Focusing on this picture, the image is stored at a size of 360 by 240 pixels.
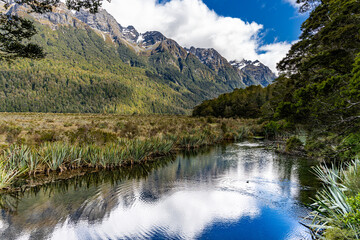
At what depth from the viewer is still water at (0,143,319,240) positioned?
5012 millimetres

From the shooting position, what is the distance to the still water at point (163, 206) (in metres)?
5.01

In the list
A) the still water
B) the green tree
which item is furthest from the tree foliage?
the still water

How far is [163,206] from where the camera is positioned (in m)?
6.65

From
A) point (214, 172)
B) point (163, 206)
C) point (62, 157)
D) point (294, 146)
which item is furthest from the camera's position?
point (294, 146)

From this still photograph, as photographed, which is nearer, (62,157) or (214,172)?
(62,157)

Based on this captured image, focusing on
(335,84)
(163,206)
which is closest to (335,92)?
(335,84)

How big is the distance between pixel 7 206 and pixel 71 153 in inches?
149

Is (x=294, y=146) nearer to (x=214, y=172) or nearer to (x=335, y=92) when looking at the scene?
(x=335, y=92)

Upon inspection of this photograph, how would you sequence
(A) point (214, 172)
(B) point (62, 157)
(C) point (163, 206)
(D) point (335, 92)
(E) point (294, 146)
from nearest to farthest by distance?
(C) point (163, 206), (D) point (335, 92), (B) point (62, 157), (A) point (214, 172), (E) point (294, 146)

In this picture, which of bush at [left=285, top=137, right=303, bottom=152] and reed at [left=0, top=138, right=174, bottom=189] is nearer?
reed at [left=0, top=138, right=174, bottom=189]

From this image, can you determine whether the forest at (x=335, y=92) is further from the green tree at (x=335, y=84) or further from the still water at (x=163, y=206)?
the still water at (x=163, y=206)

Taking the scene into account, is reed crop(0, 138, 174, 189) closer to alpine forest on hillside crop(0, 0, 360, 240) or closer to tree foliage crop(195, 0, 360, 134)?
alpine forest on hillside crop(0, 0, 360, 240)

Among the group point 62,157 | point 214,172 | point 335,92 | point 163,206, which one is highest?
point 335,92

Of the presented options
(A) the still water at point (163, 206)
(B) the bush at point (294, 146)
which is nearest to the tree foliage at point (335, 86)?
(A) the still water at point (163, 206)
